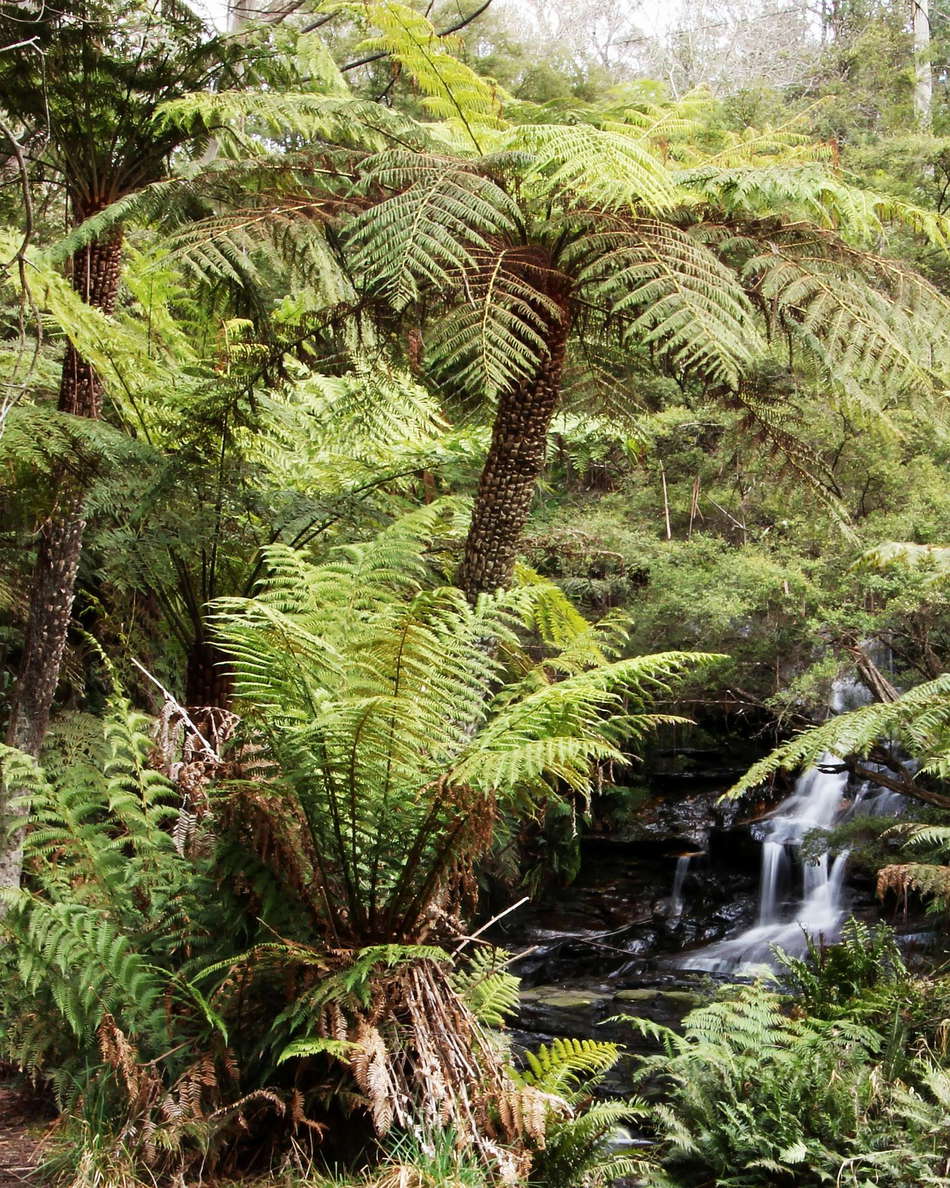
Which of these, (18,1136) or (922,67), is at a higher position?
(922,67)

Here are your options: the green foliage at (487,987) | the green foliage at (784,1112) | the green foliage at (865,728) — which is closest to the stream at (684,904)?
the green foliage at (865,728)

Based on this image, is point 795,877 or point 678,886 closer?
point 795,877

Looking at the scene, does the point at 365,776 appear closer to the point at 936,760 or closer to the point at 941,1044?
the point at 941,1044

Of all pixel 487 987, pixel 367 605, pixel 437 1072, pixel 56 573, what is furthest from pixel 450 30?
pixel 437 1072

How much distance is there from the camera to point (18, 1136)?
2383 mm

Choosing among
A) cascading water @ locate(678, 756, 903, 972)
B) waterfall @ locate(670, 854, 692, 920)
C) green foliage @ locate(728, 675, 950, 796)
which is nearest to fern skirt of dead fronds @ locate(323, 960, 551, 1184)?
green foliage @ locate(728, 675, 950, 796)

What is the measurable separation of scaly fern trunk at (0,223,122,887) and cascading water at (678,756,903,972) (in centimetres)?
483

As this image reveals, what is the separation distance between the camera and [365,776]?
233cm

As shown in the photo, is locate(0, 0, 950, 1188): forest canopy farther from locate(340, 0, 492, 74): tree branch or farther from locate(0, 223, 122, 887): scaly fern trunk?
locate(340, 0, 492, 74): tree branch

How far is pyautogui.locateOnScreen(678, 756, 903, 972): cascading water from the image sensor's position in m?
6.91

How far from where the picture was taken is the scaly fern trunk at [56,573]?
11.2ft

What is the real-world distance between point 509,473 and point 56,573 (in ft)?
→ 5.26

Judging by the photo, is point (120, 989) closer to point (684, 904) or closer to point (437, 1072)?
point (437, 1072)

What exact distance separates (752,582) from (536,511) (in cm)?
215
